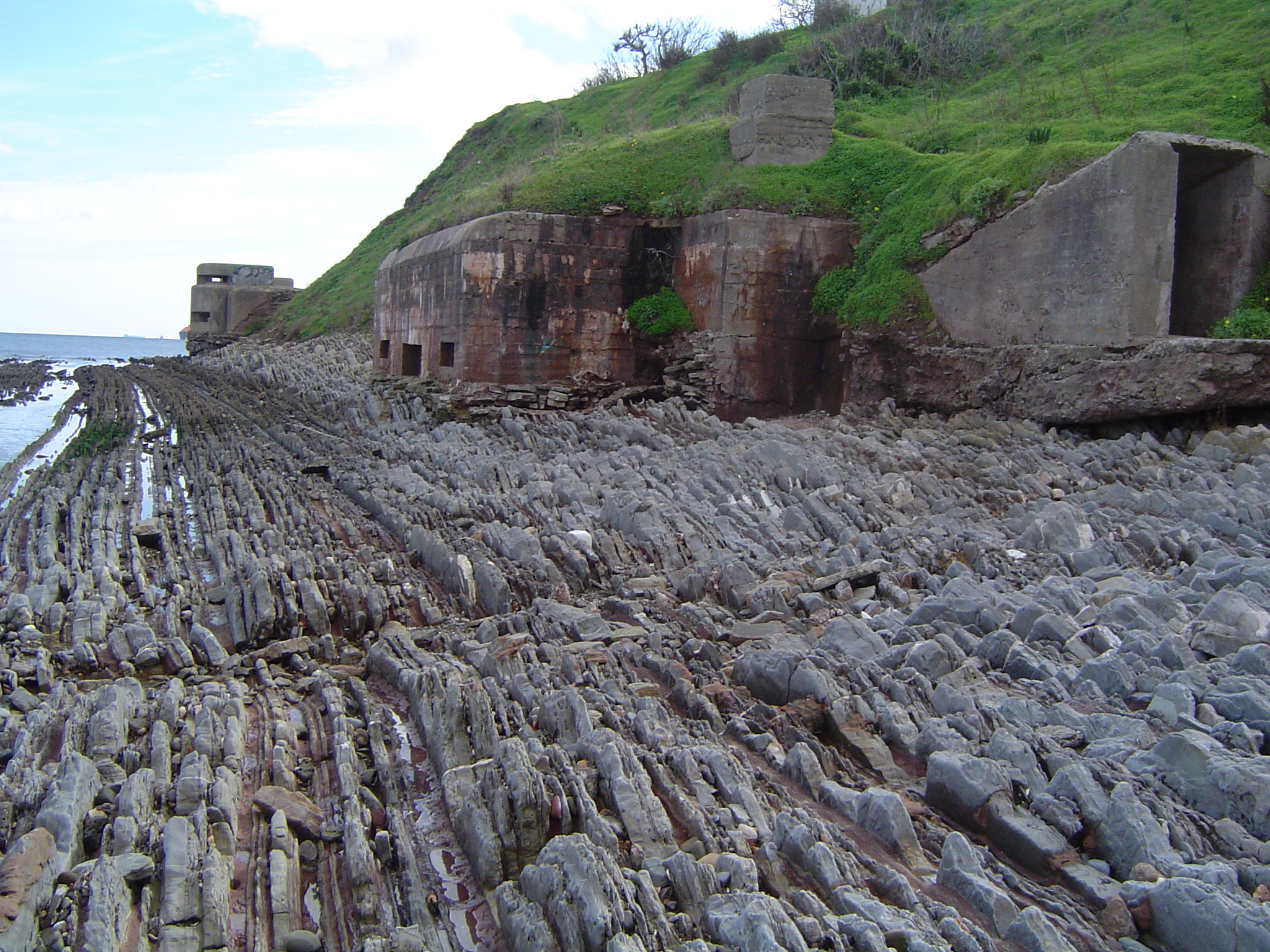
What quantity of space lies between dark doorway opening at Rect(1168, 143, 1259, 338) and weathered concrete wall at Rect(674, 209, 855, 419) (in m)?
4.84

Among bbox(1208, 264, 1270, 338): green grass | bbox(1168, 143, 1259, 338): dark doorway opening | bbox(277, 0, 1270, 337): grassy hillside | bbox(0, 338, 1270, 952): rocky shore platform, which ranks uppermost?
bbox(277, 0, 1270, 337): grassy hillside

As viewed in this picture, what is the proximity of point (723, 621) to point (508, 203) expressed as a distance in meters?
11.1

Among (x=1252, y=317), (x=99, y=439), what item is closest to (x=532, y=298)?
(x=99, y=439)

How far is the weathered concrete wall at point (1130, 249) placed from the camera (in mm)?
10336

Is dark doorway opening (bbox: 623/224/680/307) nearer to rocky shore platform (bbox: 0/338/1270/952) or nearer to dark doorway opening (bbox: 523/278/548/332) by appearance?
dark doorway opening (bbox: 523/278/548/332)

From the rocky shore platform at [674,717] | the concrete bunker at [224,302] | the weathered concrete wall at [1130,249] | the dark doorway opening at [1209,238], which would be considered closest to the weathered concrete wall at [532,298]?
the rocky shore platform at [674,717]

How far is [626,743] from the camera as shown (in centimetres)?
442

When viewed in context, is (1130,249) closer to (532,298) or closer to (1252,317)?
(1252,317)

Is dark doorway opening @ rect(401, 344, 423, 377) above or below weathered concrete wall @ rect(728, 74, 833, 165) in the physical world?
below

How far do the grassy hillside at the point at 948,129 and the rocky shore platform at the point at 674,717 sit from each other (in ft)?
17.0

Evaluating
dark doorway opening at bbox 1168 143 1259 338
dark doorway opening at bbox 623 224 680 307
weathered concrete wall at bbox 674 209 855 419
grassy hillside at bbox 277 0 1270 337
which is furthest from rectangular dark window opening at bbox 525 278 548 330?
dark doorway opening at bbox 1168 143 1259 338

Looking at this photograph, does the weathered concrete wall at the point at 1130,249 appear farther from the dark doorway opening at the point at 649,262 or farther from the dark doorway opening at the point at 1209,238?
the dark doorway opening at the point at 649,262

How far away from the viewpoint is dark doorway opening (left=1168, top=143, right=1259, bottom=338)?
10.8m

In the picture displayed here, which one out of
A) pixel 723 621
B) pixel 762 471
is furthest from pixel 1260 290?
pixel 723 621
